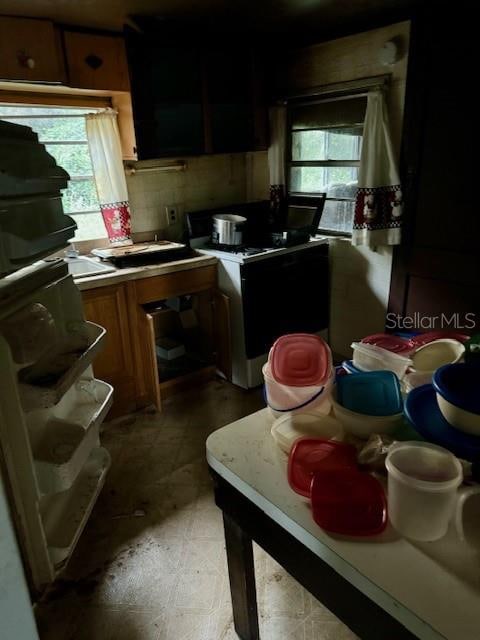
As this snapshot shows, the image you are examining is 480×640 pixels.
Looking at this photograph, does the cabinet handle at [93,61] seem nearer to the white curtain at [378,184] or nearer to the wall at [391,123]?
the wall at [391,123]

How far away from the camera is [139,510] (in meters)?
1.98

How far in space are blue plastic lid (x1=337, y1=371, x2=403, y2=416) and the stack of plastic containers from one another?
0.14 ft

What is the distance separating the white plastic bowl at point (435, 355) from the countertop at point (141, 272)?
1.74 m

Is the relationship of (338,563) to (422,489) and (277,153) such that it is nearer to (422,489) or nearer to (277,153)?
(422,489)

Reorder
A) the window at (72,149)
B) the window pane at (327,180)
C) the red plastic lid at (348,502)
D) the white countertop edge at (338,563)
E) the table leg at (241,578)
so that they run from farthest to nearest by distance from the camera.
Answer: the window pane at (327,180)
the window at (72,149)
the table leg at (241,578)
the red plastic lid at (348,502)
the white countertop edge at (338,563)

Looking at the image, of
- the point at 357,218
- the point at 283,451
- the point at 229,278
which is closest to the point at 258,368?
the point at 229,278

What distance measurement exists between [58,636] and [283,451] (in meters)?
1.12

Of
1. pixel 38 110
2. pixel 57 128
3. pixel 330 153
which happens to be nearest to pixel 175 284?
pixel 57 128

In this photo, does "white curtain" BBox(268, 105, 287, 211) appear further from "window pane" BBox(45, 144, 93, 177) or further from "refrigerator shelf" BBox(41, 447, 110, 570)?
"refrigerator shelf" BBox(41, 447, 110, 570)

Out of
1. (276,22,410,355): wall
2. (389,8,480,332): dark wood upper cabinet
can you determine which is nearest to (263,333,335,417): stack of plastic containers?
(389,8,480,332): dark wood upper cabinet

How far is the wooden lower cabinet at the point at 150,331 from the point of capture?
2.51 metres

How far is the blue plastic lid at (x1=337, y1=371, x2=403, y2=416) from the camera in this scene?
1030 mm

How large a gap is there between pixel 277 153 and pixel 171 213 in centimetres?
91

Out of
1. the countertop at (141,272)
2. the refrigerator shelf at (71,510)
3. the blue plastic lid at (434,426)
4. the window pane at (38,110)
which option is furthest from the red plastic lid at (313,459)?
the window pane at (38,110)
